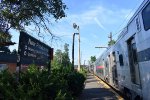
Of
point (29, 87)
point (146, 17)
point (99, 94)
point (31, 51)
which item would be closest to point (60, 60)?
point (99, 94)

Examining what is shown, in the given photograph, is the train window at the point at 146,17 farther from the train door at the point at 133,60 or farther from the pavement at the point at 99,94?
the pavement at the point at 99,94

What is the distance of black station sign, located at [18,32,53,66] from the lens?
26.3 ft

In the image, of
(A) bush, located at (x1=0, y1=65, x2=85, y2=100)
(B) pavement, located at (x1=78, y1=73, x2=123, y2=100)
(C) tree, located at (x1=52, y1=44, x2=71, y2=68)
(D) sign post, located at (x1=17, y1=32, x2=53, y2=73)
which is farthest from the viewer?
(C) tree, located at (x1=52, y1=44, x2=71, y2=68)

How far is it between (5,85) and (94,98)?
8545mm

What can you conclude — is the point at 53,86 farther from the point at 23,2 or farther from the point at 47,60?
the point at 23,2

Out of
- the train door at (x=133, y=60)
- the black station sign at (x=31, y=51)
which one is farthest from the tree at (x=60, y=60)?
the train door at (x=133, y=60)

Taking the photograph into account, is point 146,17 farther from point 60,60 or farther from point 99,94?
point 60,60

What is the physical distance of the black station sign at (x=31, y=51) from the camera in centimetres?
803

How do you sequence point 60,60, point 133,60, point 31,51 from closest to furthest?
point 31,51, point 133,60, point 60,60

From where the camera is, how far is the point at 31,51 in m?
9.16

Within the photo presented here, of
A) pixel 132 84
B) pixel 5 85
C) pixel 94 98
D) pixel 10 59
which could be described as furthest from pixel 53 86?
pixel 10 59

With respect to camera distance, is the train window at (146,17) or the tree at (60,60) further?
the tree at (60,60)

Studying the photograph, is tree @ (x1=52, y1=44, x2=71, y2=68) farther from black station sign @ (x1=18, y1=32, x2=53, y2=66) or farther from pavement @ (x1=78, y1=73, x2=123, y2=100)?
black station sign @ (x1=18, y1=32, x2=53, y2=66)

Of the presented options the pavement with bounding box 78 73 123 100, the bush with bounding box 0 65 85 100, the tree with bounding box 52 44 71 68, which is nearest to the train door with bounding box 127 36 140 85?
the bush with bounding box 0 65 85 100
